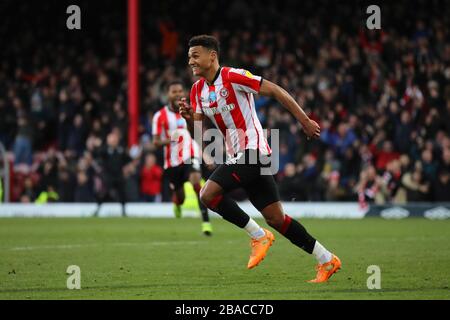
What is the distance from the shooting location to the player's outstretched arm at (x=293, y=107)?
28.5 feet

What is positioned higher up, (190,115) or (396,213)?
(190,115)

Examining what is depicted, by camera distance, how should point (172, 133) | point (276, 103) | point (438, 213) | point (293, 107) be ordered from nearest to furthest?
point (293, 107) → point (172, 133) → point (438, 213) → point (276, 103)

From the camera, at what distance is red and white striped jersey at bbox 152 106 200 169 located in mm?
16375

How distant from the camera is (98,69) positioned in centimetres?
2683

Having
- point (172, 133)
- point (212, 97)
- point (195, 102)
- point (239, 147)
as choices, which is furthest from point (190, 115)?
point (172, 133)

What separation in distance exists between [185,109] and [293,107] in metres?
1.11

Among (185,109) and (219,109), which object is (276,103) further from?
(219,109)

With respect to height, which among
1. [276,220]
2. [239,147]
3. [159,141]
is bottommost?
[276,220]

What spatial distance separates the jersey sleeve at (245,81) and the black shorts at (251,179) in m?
0.58

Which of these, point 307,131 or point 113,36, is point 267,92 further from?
point 113,36

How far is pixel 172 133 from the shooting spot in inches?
643

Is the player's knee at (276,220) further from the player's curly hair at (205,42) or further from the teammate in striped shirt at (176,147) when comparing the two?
the teammate in striped shirt at (176,147)

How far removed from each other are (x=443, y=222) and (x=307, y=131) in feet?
35.9
